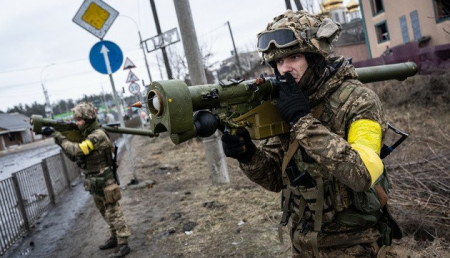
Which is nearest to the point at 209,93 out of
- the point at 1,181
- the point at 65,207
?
the point at 1,181

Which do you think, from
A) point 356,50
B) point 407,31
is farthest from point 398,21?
point 356,50

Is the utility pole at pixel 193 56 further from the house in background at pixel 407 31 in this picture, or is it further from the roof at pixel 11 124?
the roof at pixel 11 124

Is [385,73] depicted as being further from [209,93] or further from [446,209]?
[446,209]

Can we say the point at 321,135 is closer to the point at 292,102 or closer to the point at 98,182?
the point at 292,102

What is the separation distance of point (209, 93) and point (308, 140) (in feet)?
1.83

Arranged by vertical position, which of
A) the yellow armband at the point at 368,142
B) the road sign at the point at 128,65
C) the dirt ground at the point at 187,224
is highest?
the road sign at the point at 128,65

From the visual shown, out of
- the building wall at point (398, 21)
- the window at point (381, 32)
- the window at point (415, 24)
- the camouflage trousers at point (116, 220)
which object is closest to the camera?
the camouflage trousers at point (116, 220)

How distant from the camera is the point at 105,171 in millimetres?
5117

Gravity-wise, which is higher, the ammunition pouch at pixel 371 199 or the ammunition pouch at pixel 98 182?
the ammunition pouch at pixel 371 199

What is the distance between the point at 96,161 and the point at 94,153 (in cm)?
12

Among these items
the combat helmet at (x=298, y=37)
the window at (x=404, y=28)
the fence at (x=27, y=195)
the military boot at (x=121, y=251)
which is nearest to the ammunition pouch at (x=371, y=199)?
the combat helmet at (x=298, y=37)

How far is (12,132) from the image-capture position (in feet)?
174

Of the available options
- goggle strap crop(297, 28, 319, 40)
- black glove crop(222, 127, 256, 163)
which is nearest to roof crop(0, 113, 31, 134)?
black glove crop(222, 127, 256, 163)

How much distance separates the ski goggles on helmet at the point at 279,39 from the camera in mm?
1995
